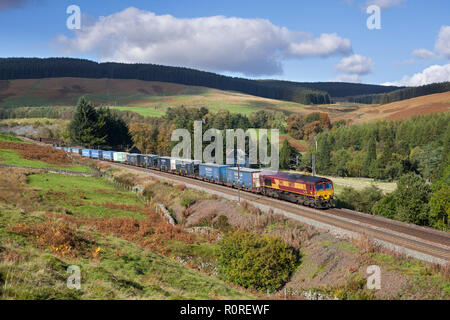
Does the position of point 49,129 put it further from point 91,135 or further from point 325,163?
point 325,163

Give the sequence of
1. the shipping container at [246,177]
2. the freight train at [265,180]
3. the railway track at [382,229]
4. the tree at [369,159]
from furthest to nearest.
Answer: the tree at [369,159] → the shipping container at [246,177] → the freight train at [265,180] → the railway track at [382,229]

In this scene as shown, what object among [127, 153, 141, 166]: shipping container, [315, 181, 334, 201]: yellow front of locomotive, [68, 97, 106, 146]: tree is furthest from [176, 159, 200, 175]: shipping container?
[68, 97, 106, 146]: tree

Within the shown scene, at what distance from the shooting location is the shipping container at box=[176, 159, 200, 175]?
214ft

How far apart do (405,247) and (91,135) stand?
355 ft

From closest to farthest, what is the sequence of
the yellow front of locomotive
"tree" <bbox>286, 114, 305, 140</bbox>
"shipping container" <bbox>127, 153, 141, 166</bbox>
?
the yellow front of locomotive
"shipping container" <bbox>127, 153, 141, 166</bbox>
"tree" <bbox>286, 114, 305, 140</bbox>

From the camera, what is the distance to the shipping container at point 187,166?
6512cm

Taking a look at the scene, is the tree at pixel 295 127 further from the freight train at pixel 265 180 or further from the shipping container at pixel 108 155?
the freight train at pixel 265 180

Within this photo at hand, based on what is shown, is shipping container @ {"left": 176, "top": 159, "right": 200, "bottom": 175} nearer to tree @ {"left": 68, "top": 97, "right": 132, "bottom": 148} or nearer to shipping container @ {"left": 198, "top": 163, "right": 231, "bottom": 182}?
shipping container @ {"left": 198, "top": 163, "right": 231, "bottom": 182}

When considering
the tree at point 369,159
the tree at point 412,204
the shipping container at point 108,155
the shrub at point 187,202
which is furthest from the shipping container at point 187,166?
the tree at point 369,159

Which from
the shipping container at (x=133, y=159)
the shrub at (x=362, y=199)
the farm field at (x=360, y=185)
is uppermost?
the shipping container at (x=133, y=159)

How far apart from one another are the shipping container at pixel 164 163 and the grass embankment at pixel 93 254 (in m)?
31.5

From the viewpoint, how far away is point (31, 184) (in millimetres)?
46656

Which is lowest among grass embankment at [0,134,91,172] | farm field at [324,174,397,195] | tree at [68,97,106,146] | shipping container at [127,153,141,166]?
farm field at [324,174,397,195]

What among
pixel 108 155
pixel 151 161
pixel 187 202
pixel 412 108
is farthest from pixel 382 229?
pixel 412 108
